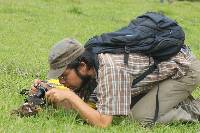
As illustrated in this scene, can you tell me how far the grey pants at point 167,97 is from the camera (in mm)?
7094

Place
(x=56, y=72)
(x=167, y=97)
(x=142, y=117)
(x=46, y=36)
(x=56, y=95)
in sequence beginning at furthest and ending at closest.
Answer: (x=46, y=36) → (x=167, y=97) → (x=142, y=117) → (x=56, y=72) → (x=56, y=95)

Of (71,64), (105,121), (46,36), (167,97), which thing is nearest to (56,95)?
(71,64)

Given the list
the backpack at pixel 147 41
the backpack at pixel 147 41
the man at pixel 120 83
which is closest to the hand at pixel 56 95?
the man at pixel 120 83

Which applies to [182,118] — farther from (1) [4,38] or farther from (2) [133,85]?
(1) [4,38]

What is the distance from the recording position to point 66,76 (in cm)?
668

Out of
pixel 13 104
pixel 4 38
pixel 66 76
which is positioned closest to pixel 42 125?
pixel 66 76

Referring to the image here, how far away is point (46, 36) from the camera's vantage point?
1672 centimetres

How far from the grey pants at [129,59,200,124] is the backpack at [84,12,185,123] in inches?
Answer: 5.2

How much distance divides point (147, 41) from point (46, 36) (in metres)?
10.1

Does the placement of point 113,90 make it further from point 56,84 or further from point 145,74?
point 56,84

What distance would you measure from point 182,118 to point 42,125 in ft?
5.90

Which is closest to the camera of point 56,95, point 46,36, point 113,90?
point 113,90

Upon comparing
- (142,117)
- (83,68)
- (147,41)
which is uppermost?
(147,41)

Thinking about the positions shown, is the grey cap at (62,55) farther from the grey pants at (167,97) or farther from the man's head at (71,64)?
the grey pants at (167,97)
